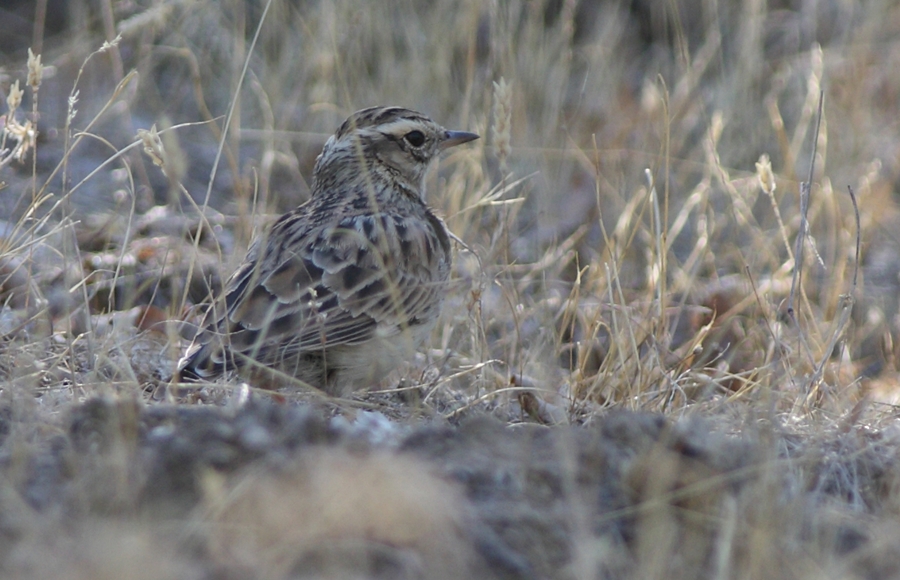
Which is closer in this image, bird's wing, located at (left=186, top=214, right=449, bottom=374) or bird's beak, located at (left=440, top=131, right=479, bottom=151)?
bird's wing, located at (left=186, top=214, right=449, bottom=374)

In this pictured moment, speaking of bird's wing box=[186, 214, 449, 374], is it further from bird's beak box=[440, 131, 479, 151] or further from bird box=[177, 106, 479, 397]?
bird's beak box=[440, 131, 479, 151]

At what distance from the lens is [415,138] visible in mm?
6543

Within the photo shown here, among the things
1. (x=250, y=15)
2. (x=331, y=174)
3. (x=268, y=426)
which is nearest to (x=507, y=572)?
(x=268, y=426)

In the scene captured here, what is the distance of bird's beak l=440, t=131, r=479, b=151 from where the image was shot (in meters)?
6.55

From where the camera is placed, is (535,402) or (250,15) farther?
(250,15)

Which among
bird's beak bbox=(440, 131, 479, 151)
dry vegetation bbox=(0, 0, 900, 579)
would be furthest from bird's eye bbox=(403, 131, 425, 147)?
dry vegetation bbox=(0, 0, 900, 579)

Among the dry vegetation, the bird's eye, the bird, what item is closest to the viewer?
the dry vegetation

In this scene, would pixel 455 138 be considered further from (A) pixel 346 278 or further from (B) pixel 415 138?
(A) pixel 346 278

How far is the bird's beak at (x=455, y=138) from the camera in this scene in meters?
6.55

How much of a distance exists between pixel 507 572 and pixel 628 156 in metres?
6.26

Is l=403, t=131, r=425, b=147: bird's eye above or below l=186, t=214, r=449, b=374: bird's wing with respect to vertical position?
above

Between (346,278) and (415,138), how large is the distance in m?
1.30

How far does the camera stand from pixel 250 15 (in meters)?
10.6

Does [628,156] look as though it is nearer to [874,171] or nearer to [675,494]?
[874,171]
